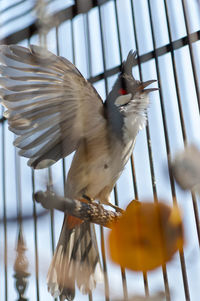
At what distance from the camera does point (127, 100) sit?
896 millimetres

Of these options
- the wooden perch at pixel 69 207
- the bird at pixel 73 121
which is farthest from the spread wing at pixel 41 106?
the wooden perch at pixel 69 207

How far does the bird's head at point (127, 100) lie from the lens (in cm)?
74

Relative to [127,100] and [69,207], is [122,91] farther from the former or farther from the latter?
[69,207]

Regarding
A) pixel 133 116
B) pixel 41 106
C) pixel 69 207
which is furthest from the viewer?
pixel 133 116

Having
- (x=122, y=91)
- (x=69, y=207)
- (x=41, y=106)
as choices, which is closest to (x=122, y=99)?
(x=122, y=91)

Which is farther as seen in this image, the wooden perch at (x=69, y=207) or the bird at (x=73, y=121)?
the bird at (x=73, y=121)

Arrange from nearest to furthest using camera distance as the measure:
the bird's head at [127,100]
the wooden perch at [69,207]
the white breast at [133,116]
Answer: the wooden perch at [69,207] < the bird's head at [127,100] < the white breast at [133,116]

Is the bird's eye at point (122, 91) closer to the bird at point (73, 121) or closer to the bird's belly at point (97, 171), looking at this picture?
the bird at point (73, 121)

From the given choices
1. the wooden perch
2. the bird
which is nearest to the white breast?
the bird

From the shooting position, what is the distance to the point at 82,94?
920mm

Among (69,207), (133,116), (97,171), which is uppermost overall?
(133,116)

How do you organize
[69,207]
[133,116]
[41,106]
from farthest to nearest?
[133,116] → [41,106] → [69,207]

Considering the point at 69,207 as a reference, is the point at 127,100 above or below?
above

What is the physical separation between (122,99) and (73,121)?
0.12m
